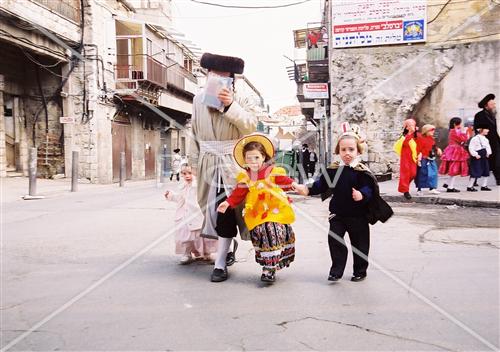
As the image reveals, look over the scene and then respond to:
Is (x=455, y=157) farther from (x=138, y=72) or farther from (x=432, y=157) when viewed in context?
(x=138, y=72)

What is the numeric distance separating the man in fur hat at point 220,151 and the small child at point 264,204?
0.20 metres

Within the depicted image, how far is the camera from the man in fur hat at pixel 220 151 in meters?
3.82

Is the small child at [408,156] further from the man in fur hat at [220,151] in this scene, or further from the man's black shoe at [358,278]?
the man in fur hat at [220,151]

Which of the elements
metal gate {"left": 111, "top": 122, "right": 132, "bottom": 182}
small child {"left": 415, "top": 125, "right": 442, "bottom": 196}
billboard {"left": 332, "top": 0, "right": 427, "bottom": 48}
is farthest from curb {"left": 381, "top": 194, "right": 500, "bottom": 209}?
metal gate {"left": 111, "top": 122, "right": 132, "bottom": 182}

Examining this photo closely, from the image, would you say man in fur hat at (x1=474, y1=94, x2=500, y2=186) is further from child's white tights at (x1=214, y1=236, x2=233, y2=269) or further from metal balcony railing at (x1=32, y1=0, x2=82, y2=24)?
metal balcony railing at (x1=32, y1=0, x2=82, y2=24)

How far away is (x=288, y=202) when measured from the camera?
374cm

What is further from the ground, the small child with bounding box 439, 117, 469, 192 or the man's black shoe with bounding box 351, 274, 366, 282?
the small child with bounding box 439, 117, 469, 192

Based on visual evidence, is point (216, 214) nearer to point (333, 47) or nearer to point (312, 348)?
point (312, 348)

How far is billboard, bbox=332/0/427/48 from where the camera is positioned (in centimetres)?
1510

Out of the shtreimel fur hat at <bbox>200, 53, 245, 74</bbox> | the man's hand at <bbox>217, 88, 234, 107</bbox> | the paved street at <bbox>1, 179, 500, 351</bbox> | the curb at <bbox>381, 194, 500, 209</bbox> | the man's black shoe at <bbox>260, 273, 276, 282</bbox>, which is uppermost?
Result: the shtreimel fur hat at <bbox>200, 53, 245, 74</bbox>

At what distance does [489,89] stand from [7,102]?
16821 mm

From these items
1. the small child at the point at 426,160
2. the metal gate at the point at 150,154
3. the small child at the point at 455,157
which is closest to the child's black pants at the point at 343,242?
the small child at the point at 426,160

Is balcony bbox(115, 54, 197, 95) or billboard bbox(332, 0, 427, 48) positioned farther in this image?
→ balcony bbox(115, 54, 197, 95)

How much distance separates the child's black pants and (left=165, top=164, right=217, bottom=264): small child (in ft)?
3.97
